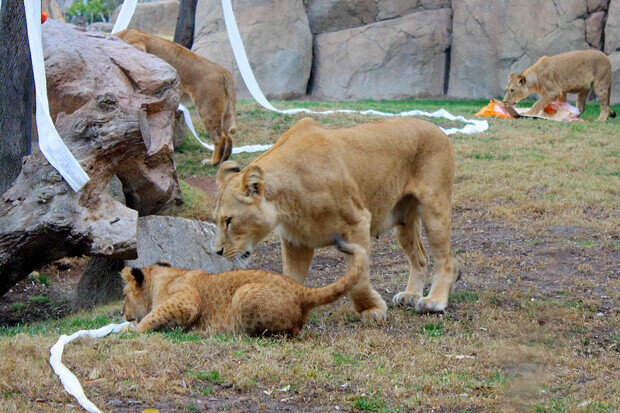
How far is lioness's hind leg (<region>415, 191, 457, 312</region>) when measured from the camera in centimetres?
598

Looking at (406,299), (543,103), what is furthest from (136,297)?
(543,103)

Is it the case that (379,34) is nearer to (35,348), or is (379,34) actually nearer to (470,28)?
(470,28)

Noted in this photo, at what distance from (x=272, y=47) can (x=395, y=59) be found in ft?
13.2

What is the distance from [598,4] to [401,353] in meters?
18.7

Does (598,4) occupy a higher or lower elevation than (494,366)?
higher

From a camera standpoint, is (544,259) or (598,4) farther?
(598,4)

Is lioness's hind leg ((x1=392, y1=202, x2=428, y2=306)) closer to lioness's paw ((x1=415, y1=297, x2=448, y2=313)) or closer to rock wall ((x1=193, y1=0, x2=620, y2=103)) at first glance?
lioness's paw ((x1=415, y1=297, x2=448, y2=313))

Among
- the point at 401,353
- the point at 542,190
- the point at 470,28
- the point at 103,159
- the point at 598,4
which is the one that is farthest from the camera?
the point at 470,28

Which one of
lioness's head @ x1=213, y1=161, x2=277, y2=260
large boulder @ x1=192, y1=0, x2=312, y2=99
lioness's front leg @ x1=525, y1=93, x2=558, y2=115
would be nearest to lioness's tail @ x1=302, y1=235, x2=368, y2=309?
lioness's head @ x1=213, y1=161, x2=277, y2=260

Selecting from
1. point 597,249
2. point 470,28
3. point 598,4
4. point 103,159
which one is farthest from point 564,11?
point 103,159

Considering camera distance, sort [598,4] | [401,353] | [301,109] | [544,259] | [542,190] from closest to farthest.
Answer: [401,353] < [544,259] < [542,190] < [301,109] < [598,4]

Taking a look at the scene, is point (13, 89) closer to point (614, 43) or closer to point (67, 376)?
point (67, 376)

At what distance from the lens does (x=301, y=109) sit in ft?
49.7

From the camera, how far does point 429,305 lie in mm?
5945
